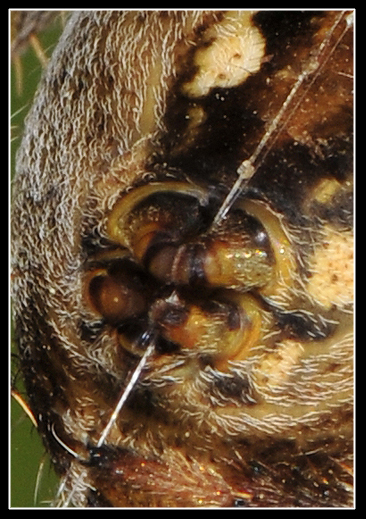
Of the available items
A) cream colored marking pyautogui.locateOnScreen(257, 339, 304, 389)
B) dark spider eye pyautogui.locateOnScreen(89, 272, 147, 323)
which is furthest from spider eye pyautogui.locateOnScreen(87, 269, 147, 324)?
cream colored marking pyautogui.locateOnScreen(257, 339, 304, 389)

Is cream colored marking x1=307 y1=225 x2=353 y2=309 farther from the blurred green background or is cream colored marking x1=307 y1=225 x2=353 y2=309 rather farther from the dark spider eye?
the blurred green background

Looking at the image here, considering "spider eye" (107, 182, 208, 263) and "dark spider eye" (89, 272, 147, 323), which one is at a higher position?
"spider eye" (107, 182, 208, 263)

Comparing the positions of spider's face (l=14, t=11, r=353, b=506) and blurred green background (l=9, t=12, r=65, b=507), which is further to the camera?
blurred green background (l=9, t=12, r=65, b=507)

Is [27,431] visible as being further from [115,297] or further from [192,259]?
[192,259]

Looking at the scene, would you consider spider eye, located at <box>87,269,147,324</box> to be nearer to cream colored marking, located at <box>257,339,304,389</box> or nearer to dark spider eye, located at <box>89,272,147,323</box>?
dark spider eye, located at <box>89,272,147,323</box>

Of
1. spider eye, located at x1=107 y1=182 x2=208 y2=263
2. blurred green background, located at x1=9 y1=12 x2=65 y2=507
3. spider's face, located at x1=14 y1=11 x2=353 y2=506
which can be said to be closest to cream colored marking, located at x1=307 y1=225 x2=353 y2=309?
spider's face, located at x1=14 y1=11 x2=353 y2=506

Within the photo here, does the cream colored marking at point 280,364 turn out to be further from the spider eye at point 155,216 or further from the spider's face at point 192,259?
the spider eye at point 155,216

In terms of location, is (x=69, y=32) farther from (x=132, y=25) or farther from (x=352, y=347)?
(x=352, y=347)
